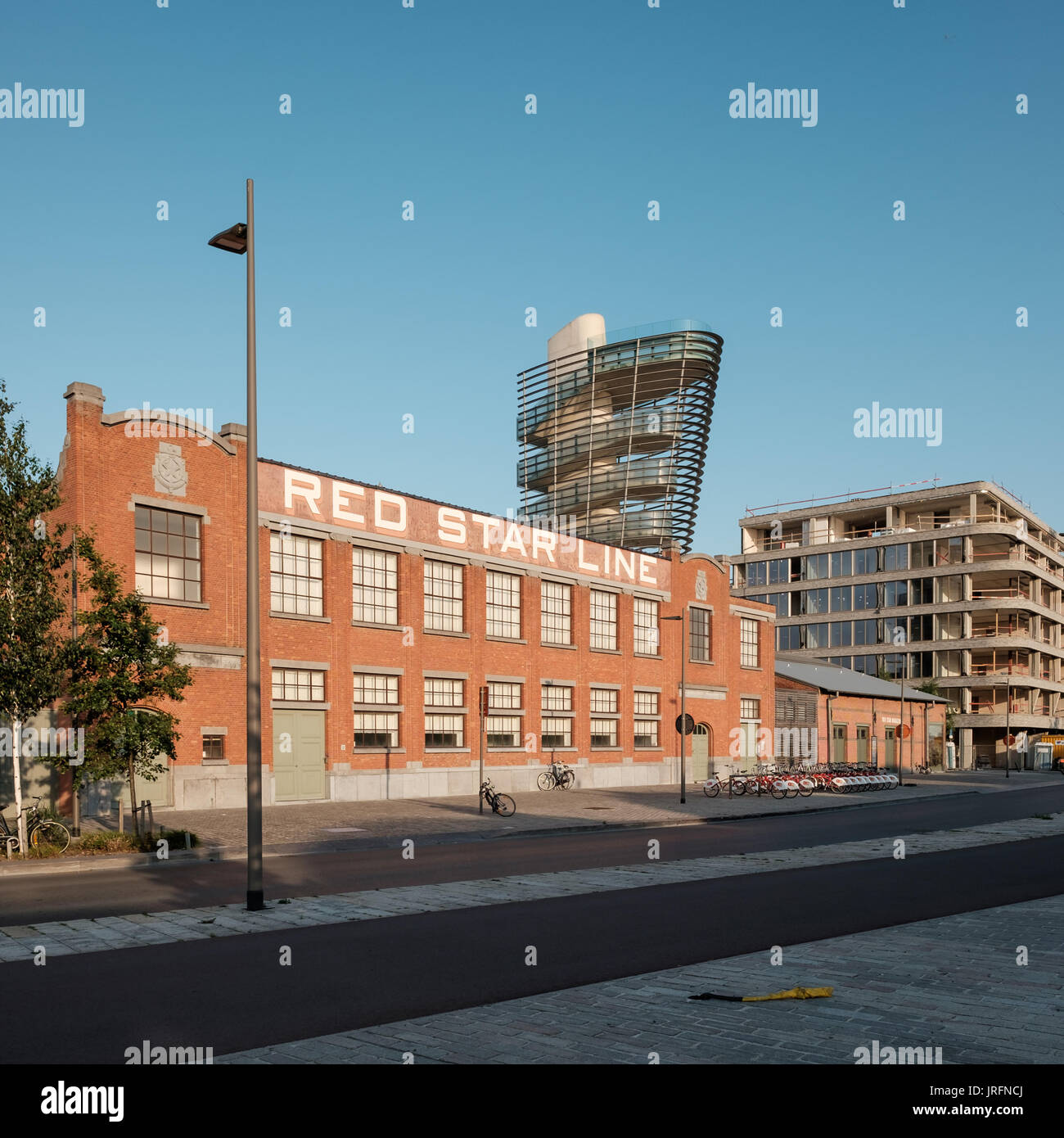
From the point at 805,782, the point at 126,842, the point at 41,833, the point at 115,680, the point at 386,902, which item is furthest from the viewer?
the point at 805,782

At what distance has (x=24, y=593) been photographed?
19.9 m

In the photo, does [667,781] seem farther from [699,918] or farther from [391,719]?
[699,918]

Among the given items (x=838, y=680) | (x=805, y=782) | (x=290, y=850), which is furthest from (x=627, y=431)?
(x=290, y=850)

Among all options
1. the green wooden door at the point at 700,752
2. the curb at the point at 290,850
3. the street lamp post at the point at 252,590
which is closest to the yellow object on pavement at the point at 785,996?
the street lamp post at the point at 252,590

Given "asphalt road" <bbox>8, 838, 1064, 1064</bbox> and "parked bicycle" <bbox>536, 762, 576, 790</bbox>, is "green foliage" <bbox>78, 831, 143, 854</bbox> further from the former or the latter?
"parked bicycle" <bbox>536, 762, 576, 790</bbox>

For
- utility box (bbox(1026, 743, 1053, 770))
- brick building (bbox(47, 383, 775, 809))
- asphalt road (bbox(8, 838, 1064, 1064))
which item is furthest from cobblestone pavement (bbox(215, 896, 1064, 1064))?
utility box (bbox(1026, 743, 1053, 770))

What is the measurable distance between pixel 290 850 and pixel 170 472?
12522 millimetres

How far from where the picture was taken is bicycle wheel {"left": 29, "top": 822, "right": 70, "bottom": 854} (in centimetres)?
1966

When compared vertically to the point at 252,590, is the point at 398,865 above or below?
below

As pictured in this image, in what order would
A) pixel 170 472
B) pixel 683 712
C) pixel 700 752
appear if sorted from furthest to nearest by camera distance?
pixel 700 752 < pixel 683 712 < pixel 170 472

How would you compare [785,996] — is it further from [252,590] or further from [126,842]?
[126,842]

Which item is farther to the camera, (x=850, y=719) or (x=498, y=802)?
(x=850, y=719)

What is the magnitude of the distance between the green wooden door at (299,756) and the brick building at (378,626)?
6 cm

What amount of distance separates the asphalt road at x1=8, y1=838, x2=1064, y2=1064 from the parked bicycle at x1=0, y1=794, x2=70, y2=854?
10.1 m
